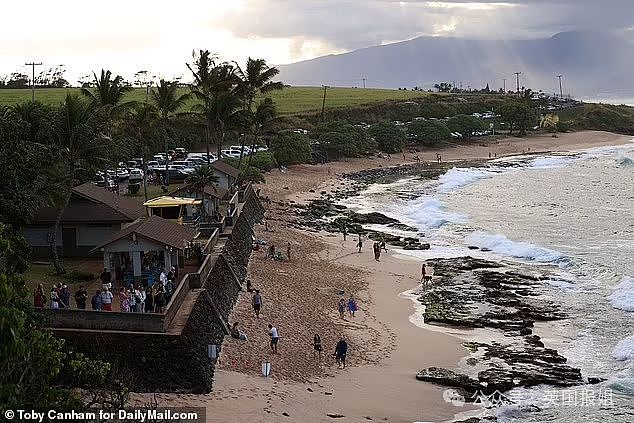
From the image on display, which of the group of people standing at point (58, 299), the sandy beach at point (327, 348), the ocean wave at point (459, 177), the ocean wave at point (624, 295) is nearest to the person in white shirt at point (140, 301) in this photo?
the group of people standing at point (58, 299)

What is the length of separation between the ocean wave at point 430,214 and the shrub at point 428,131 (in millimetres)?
44430

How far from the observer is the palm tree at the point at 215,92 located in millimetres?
46219

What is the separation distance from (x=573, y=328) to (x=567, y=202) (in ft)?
120

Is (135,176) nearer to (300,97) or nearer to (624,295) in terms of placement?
(624,295)

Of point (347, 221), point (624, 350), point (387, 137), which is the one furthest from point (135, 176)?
point (387, 137)

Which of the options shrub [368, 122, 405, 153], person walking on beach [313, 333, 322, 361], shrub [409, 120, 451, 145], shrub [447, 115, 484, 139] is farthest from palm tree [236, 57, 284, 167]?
shrub [447, 115, 484, 139]

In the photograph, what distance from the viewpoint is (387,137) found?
98.3 metres

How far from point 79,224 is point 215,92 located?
22025mm

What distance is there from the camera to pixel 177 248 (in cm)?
2355

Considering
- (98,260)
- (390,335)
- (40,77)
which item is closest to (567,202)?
(390,335)

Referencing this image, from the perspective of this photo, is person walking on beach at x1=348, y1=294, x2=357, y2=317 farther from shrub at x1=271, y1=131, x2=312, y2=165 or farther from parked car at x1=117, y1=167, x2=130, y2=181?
shrub at x1=271, y1=131, x2=312, y2=165

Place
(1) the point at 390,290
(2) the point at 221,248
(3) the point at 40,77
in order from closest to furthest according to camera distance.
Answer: (2) the point at 221,248 → (1) the point at 390,290 → (3) the point at 40,77

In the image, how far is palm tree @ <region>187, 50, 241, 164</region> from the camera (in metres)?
46.2

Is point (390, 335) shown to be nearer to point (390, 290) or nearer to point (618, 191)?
point (390, 290)
